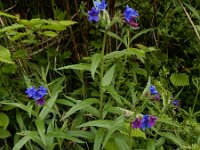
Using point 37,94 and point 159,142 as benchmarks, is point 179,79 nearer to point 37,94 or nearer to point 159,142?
point 159,142

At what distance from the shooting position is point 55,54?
8.91 ft

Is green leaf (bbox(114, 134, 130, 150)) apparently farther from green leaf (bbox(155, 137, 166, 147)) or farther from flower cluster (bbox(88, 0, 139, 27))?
flower cluster (bbox(88, 0, 139, 27))

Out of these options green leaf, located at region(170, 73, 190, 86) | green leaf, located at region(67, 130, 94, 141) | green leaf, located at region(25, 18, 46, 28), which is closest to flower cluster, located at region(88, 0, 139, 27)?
green leaf, located at region(25, 18, 46, 28)

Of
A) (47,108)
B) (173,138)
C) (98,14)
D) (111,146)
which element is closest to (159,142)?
(173,138)

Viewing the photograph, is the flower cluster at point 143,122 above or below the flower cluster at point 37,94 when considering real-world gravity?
below

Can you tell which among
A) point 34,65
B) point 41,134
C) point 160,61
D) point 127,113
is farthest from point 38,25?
point 160,61

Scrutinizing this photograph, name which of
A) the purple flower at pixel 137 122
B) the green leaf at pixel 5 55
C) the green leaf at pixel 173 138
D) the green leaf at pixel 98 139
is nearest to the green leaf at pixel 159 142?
the green leaf at pixel 173 138

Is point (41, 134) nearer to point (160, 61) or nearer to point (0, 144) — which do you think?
point (0, 144)

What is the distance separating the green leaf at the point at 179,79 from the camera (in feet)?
9.23

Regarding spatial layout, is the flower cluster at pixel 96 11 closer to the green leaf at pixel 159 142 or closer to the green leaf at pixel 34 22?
the green leaf at pixel 34 22

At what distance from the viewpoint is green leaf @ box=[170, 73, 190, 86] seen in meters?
2.81

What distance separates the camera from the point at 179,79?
9.37ft

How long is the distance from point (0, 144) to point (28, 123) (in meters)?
0.19

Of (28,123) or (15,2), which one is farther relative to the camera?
(15,2)
